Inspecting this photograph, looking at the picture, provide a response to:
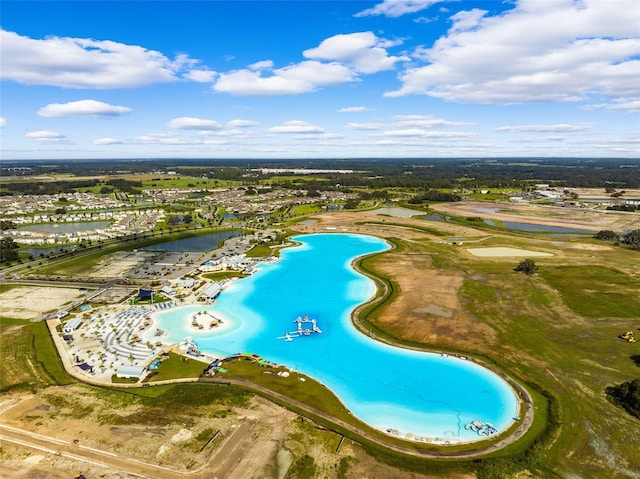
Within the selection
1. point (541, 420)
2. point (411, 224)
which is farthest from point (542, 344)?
point (411, 224)

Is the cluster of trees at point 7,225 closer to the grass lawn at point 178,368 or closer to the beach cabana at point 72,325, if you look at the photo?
the beach cabana at point 72,325

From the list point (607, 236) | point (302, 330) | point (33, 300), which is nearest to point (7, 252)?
point (33, 300)

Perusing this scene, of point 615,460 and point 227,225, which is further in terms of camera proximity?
point 227,225

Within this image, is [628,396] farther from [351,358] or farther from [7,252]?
[7,252]

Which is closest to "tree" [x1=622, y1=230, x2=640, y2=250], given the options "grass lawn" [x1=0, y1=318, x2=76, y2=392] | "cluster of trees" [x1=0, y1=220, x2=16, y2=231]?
"grass lawn" [x1=0, y1=318, x2=76, y2=392]

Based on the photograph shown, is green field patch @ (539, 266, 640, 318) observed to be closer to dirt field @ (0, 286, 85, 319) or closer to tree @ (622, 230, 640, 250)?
tree @ (622, 230, 640, 250)

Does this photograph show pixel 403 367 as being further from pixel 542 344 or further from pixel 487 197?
pixel 487 197

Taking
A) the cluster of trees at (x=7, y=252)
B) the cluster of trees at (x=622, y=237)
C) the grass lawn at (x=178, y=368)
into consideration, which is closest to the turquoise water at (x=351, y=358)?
the grass lawn at (x=178, y=368)
